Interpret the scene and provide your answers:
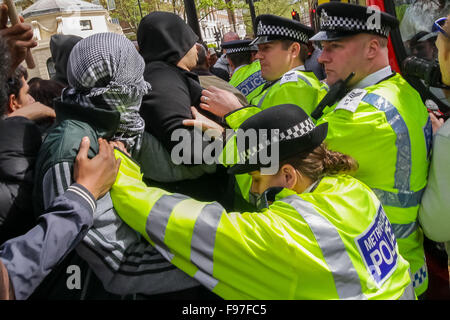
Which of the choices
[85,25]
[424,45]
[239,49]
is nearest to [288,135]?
[424,45]

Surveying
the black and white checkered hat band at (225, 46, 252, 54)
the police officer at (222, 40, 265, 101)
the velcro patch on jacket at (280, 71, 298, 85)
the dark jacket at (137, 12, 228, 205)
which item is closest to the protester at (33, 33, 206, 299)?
the dark jacket at (137, 12, 228, 205)

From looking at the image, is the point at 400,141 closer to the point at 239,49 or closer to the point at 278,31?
the point at 278,31

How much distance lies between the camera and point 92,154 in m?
1.54

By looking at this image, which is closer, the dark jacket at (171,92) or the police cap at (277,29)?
the dark jacket at (171,92)

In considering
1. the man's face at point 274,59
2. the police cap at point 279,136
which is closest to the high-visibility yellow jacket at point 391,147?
the police cap at point 279,136

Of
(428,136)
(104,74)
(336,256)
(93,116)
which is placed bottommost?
(428,136)

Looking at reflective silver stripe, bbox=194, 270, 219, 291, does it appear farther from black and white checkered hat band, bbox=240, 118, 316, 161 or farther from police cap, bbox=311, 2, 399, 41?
police cap, bbox=311, 2, 399, 41

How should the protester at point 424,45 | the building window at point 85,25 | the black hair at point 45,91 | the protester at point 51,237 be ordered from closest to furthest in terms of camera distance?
1. the protester at point 51,237
2. the black hair at point 45,91
3. the protester at point 424,45
4. the building window at point 85,25

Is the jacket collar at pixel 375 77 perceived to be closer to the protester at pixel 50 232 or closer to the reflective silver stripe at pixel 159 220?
the reflective silver stripe at pixel 159 220

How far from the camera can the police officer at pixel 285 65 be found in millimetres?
2826

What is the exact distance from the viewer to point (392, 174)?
2.06m

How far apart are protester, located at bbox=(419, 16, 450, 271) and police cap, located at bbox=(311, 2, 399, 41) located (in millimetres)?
354

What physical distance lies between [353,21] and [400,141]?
799 millimetres

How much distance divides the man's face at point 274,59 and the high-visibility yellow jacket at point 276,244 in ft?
6.82
